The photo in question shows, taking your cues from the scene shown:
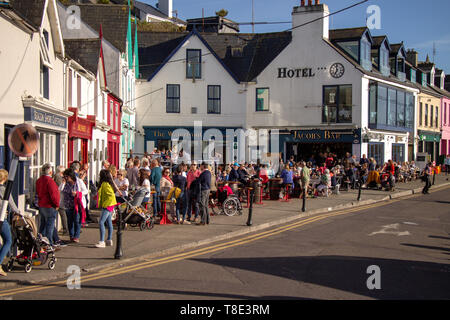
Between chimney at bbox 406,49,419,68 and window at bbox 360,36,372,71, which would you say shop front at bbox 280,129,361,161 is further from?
chimney at bbox 406,49,419,68

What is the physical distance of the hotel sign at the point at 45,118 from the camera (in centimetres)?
1124

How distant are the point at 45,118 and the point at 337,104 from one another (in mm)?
25349

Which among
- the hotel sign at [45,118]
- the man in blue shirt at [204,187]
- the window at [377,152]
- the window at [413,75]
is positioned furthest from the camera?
the window at [413,75]

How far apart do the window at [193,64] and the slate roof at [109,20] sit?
705cm

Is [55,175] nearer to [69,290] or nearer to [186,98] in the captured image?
[69,290]

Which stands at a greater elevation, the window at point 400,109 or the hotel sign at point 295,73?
the hotel sign at point 295,73

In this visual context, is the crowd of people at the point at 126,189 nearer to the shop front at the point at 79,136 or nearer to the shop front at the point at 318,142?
the shop front at the point at 79,136

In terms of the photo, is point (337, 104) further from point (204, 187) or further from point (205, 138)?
point (204, 187)

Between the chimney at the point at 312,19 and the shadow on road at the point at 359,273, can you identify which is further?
the chimney at the point at 312,19

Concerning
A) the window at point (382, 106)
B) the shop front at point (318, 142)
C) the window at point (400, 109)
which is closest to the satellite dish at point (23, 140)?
the shop front at point (318, 142)

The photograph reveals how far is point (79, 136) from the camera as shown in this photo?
16.8 m

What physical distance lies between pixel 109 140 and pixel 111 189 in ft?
44.7
